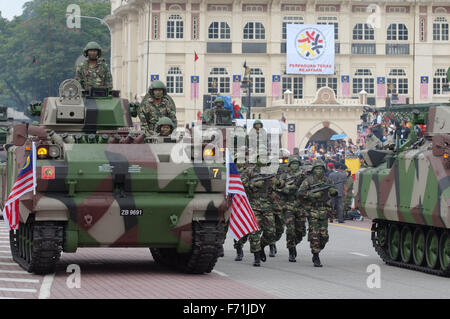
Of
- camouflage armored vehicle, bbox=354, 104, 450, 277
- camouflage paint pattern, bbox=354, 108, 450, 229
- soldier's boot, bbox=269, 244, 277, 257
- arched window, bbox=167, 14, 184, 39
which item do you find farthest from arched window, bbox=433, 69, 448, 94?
soldier's boot, bbox=269, 244, 277, 257

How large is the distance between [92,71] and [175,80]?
68577 millimetres

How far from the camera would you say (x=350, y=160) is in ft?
137

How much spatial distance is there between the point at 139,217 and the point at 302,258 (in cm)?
605

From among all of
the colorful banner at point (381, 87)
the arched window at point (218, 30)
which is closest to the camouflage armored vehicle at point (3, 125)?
the arched window at point (218, 30)

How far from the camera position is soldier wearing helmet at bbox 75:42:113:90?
66.1 ft

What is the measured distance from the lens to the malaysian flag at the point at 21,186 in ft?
53.8

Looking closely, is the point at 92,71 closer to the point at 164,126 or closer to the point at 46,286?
the point at 164,126

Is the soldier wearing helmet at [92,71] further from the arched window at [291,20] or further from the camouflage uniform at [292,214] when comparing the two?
the arched window at [291,20]

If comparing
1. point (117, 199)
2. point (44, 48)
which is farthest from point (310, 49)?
point (117, 199)

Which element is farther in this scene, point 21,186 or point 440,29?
point 440,29

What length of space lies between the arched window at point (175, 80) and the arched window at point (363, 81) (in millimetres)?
13303

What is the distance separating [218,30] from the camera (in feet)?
291
